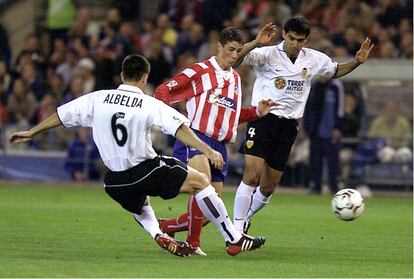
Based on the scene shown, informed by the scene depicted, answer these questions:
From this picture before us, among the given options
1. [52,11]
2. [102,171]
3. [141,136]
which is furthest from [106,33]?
[141,136]

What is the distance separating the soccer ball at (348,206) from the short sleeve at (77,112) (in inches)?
108

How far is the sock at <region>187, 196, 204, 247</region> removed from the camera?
11180 mm

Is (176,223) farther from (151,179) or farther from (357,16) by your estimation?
(357,16)

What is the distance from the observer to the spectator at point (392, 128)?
21422 mm

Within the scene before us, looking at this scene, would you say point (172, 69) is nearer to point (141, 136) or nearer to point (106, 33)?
point (106, 33)

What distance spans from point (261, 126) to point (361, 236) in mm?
1854

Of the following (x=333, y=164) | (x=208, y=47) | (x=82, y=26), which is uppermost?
(x=208, y=47)

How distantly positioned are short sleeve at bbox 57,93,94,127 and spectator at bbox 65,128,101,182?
38.3 ft

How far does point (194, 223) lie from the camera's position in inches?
441

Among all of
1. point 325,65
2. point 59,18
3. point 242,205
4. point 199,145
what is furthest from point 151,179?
point 59,18

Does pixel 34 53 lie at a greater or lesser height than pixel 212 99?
lesser

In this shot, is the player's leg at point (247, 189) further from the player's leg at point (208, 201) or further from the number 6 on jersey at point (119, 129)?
the number 6 on jersey at point (119, 129)

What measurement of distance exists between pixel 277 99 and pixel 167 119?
2519 millimetres

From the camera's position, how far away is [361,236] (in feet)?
44.5
